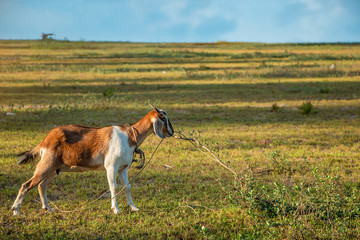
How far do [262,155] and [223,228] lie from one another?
410cm

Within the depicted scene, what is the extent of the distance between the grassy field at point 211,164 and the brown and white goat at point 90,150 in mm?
665

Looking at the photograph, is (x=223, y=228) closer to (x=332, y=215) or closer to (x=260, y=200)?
(x=260, y=200)

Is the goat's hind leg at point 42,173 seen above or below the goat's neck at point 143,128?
below

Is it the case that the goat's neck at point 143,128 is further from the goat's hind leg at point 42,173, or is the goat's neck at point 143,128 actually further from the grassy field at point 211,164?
the goat's hind leg at point 42,173

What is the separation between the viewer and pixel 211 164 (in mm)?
8414

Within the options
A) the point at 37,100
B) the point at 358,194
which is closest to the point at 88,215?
the point at 358,194

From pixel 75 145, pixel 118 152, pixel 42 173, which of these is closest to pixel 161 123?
pixel 118 152

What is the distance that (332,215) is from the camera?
5297mm

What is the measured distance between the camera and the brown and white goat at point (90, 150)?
17.1ft

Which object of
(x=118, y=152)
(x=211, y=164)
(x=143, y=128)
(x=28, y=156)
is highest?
(x=143, y=128)

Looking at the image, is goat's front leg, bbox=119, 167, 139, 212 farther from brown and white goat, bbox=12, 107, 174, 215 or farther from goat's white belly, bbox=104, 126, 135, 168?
goat's white belly, bbox=104, 126, 135, 168

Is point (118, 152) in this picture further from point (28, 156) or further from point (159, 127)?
point (28, 156)

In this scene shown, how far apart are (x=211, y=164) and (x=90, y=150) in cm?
367

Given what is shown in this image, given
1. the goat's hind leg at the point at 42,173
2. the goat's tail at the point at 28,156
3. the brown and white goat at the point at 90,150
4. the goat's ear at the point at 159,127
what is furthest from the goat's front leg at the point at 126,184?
the goat's tail at the point at 28,156
